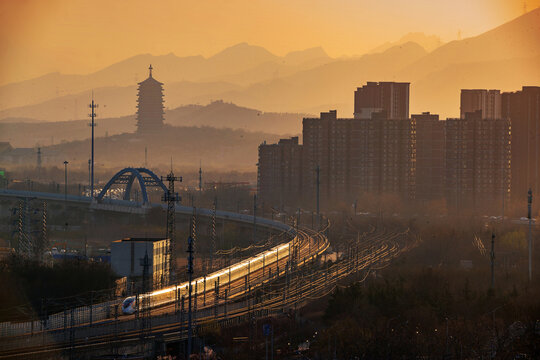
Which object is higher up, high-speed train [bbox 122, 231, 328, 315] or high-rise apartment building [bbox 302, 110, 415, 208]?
high-rise apartment building [bbox 302, 110, 415, 208]

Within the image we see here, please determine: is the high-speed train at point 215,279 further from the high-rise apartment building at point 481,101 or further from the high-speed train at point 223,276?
the high-rise apartment building at point 481,101

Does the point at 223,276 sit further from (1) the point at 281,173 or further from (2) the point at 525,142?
(2) the point at 525,142

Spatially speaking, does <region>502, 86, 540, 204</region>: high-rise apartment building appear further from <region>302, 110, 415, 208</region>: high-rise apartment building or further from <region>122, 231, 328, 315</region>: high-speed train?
<region>122, 231, 328, 315</region>: high-speed train

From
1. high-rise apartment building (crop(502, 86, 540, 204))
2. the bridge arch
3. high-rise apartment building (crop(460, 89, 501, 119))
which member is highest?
high-rise apartment building (crop(460, 89, 501, 119))

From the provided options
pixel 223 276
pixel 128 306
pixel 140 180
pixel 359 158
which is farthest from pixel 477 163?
pixel 128 306

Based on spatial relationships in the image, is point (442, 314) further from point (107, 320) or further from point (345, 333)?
point (107, 320)

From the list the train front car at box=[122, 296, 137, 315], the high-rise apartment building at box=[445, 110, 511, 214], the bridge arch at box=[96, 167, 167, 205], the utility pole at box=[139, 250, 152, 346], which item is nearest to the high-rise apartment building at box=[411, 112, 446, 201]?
the high-rise apartment building at box=[445, 110, 511, 214]
